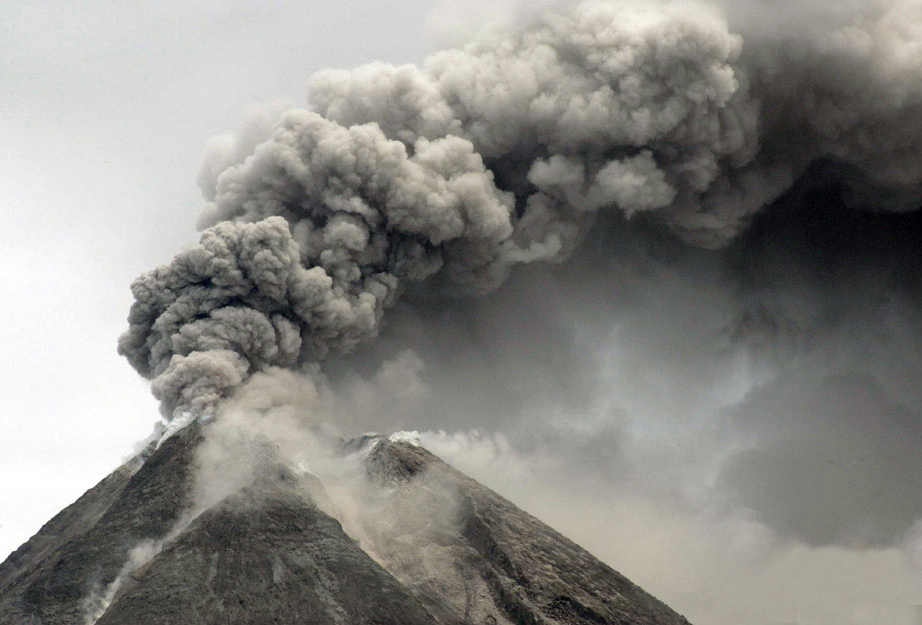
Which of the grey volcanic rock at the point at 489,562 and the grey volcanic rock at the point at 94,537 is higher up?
the grey volcanic rock at the point at 489,562

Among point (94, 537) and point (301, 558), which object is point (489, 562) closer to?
point (301, 558)

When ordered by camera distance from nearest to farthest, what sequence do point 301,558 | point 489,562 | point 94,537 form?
1. point 301,558
2. point 94,537
3. point 489,562

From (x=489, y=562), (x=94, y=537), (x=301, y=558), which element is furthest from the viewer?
(x=489, y=562)

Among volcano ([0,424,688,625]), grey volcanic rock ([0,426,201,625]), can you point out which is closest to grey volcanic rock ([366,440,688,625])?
volcano ([0,424,688,625])

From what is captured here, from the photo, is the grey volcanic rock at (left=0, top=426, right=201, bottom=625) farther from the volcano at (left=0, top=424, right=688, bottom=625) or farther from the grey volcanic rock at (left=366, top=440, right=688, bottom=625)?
the grey volcanic rock at (left=366, top=440, right=688, bottom=625)

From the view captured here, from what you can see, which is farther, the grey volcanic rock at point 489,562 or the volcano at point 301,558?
the grey volcanic rock at point 489,562

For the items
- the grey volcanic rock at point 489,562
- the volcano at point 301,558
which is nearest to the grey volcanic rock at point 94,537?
the volcano at point 301,558

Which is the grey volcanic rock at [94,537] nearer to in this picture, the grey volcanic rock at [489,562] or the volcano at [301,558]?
the volcano at [301,558]

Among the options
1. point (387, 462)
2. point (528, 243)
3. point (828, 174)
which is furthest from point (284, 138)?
point (828, 174)

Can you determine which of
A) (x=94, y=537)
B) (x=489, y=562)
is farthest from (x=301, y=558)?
(x=94, y=537)
